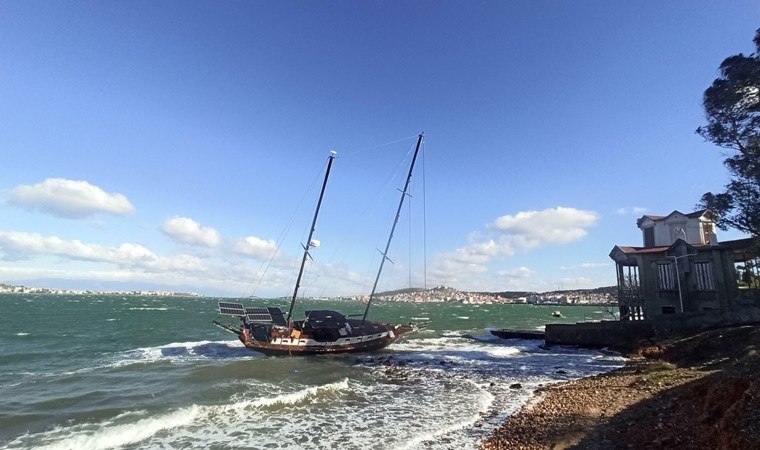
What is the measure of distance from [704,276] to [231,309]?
139 feet

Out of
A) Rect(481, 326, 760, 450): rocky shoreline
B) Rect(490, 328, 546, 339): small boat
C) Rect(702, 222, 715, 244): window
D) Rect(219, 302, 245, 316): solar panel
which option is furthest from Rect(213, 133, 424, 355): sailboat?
Rect(702, 222, 715, 244): window

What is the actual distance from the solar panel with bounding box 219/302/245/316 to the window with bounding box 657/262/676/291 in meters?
39.5

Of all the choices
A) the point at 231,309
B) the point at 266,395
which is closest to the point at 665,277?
the point at 266,395

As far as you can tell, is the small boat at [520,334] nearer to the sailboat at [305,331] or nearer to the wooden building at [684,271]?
the wooden building at [684,271]

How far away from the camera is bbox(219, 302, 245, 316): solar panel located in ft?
119

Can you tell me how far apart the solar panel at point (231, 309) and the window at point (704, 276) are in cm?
4095

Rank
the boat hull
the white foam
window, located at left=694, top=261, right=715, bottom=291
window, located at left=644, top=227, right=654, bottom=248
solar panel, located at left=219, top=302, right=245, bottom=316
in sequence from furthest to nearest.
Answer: window, located at left=644, top=227, right=654, bottom=248 → solar panel, located at left=219, top=302, right=245, bottom=316 → window, located at left=694, top=261, right=715, bottom=291 → the boat hull → the white foam

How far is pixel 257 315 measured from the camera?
123 feet

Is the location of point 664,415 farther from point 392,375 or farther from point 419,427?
point 392,375

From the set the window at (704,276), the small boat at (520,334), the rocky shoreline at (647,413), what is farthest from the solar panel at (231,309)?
the window at (704,276)

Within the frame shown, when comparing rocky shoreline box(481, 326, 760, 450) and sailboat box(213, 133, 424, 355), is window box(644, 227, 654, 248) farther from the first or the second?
sailboat box(213, 133, 424, 355)

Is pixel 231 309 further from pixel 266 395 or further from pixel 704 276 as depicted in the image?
pixel 704 276

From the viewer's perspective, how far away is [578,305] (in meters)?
192

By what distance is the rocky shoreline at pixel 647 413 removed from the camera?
29.6 ft
